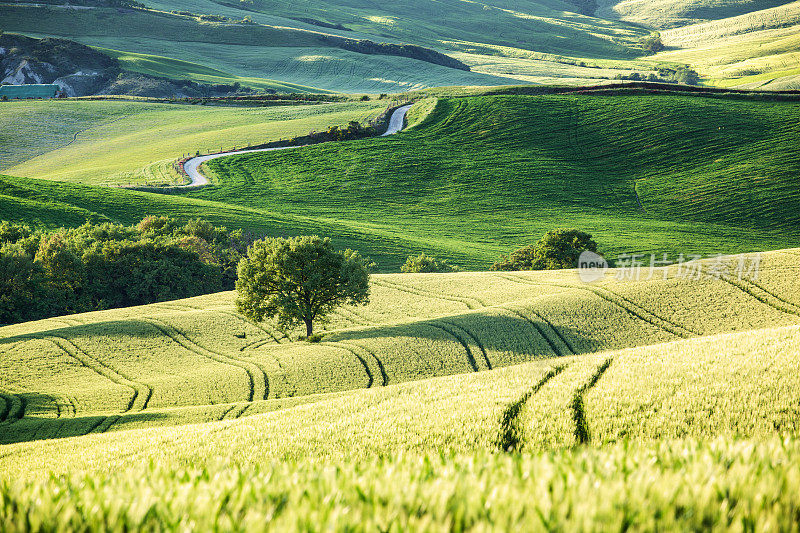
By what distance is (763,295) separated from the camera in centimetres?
3538

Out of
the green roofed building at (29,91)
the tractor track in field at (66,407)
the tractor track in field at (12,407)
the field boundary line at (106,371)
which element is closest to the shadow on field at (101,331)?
the field boundary line at (106,371)

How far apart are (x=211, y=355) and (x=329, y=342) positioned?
23.5 ft

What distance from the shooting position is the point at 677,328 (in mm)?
32531

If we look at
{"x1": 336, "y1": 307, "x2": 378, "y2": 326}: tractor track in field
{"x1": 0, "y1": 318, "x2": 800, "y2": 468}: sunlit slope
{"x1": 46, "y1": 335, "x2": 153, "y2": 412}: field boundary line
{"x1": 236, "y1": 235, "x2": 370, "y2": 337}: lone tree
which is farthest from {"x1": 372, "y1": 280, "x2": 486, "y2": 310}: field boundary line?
{"x1": 0, "y1": 318, "x2": 800, "y2": 468}: sunlit slope

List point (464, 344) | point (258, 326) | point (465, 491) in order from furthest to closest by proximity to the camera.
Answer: point (258, 326) < point (464, 344) < point (465, 491)

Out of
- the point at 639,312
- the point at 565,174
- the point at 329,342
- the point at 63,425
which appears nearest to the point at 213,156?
the point at 565,174

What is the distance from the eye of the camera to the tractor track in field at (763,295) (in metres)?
33.2

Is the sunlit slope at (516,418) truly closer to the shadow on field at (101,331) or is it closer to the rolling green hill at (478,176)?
the shadow on field at (101,331)

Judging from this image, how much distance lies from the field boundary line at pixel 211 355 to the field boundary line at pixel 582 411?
1554 cm

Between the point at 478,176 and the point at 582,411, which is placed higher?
the point at 478,176

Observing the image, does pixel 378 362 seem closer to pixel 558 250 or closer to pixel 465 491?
pixel 465 491

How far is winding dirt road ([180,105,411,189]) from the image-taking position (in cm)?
9149

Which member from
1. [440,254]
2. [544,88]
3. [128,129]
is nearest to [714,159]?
[544,88]

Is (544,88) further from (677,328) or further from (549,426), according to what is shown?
(549,426)
